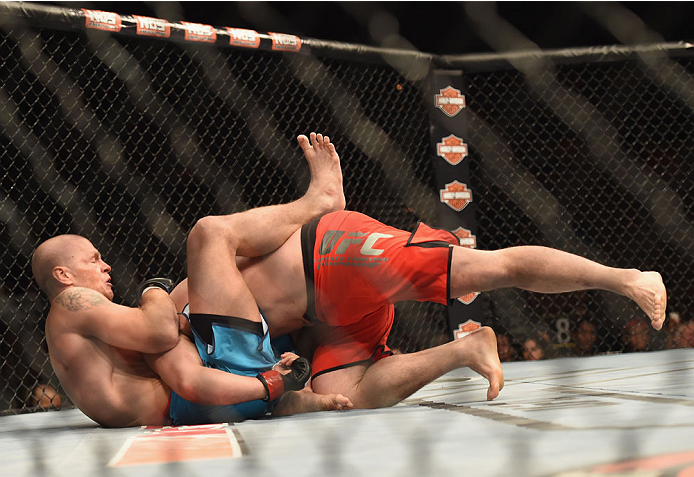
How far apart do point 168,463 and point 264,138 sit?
3.08m

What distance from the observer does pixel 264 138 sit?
12.3 ft

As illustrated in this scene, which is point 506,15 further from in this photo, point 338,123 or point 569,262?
point 569,262

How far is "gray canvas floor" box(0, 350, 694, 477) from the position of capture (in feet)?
2.15

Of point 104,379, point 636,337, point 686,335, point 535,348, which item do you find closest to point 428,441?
point 104,379

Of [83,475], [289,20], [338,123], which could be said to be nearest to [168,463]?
[83,475]

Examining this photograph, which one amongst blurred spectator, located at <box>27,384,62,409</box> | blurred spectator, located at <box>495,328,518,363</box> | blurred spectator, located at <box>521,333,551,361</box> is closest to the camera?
blurred spectator, located at <box>27,384,62,409</box>

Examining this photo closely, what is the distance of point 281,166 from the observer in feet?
12.4

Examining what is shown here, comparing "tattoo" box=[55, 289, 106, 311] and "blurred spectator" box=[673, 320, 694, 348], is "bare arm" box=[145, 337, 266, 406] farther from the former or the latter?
"blurred spectator" box=[673, 320, 694, 348]

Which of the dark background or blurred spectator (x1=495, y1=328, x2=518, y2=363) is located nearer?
the dark background

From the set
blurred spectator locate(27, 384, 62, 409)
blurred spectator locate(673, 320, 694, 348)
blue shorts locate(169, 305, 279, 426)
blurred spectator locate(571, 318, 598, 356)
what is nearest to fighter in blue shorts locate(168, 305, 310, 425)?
blue shorts locate(169, 305, 279, 426)

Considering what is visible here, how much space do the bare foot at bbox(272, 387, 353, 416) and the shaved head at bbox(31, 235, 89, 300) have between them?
0.47 meters

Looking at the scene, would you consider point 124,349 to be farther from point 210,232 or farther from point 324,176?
point 324,176

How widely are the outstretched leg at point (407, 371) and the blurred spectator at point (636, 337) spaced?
195 cm

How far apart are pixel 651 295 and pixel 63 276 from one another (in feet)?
3.27
